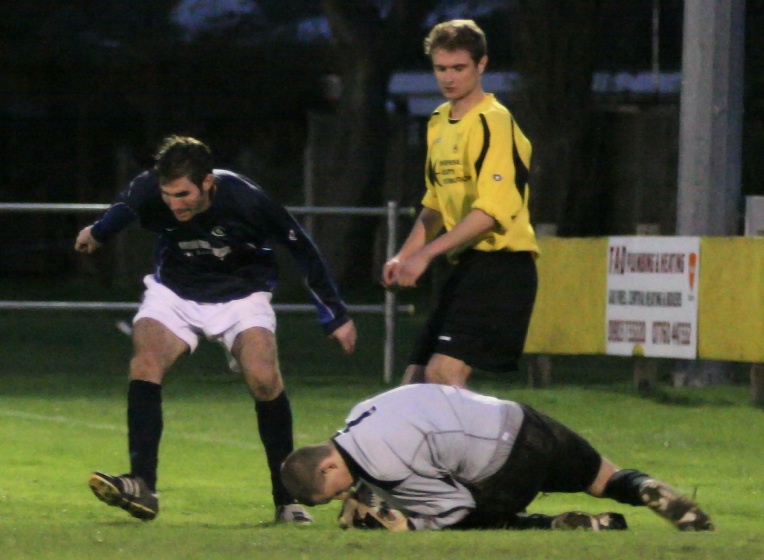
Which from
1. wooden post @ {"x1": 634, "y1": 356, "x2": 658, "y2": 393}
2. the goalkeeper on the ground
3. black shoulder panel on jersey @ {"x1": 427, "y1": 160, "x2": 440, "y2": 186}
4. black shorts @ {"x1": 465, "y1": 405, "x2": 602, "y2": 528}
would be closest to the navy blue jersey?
black shoulder panel on jersey @ {"x1": 427, "y1": 160, "x2": 440, "y2": 186}

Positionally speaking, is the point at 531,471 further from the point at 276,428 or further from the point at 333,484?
the point at 276,428

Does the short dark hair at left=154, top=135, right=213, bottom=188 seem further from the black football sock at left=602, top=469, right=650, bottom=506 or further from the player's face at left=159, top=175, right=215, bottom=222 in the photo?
the black football sock at left=602, top=469, right=650, bottom=506

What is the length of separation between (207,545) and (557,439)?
1.37m

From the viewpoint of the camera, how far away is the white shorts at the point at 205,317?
6848 mm

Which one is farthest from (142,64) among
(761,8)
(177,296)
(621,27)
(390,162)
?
(177,296)

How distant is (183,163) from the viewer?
661 centimetres

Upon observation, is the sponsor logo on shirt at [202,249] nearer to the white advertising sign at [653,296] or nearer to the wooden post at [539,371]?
the white advertising sign at [653,296]

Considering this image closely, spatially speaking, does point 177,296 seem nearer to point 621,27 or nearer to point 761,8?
point 761,8

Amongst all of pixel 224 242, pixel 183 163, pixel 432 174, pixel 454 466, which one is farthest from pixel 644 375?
pixel 454 466

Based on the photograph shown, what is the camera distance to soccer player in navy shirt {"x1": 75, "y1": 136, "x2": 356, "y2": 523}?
668 cm

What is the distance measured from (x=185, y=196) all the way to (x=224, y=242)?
0.32 m

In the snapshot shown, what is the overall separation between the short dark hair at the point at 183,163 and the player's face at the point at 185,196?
2 cm

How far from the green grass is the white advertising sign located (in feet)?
1.18

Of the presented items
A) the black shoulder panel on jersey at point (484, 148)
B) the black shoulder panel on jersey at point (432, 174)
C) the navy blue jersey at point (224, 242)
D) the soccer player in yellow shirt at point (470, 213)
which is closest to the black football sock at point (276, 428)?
the navy blue jersey at point (224, 242)
